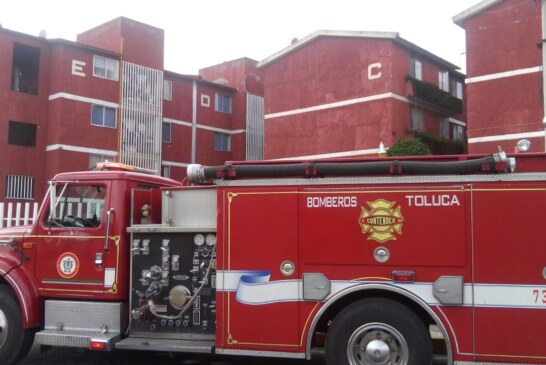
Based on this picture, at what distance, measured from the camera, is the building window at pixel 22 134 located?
32.1 meters

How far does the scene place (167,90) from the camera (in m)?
38.3

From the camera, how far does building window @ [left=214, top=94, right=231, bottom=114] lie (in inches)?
1658

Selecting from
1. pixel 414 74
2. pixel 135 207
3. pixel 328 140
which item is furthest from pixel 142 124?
pixel 135 207

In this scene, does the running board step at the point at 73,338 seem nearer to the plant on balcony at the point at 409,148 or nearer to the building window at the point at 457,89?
the plant on balcony at the point at 409,148

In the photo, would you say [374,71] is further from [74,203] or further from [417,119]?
[74,203]

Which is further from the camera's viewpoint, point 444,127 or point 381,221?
point 444,127

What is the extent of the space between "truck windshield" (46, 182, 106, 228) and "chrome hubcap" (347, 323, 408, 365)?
3.68 meters

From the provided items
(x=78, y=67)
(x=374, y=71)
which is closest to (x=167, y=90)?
(x=78, y=67)

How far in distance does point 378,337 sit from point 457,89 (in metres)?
→ 34.7

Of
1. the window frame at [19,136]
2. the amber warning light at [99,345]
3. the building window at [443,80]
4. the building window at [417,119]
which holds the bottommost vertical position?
the amber warning light at [99,345]

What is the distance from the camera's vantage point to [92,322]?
680 centimetres

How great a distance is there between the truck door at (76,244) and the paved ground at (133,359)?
1.16 metres

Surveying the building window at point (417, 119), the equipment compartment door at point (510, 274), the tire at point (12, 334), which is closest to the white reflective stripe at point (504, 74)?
the building window at point (417, 119)

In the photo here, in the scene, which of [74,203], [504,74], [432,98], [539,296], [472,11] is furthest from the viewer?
[432,98]
